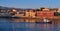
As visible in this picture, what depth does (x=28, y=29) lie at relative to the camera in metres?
3.44

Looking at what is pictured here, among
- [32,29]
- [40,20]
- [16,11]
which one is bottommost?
[32,29]

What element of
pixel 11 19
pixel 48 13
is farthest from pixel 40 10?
pixel 11 19

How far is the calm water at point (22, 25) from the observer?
10.2 ft

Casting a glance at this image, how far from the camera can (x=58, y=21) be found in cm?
312

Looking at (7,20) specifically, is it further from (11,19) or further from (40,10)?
(40,10)

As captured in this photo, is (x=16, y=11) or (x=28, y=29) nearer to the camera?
(x=16, y=11)

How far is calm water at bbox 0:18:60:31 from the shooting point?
312cm

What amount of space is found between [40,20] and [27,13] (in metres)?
0.29

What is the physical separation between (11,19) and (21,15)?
206 mm

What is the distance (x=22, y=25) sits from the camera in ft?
11.0

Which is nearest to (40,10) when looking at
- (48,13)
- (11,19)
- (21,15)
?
(48,13)

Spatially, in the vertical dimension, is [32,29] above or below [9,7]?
below

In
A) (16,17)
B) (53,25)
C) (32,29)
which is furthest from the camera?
(32,29)

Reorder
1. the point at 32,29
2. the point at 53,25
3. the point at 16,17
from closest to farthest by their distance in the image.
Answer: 1. the point at 16,17
2. the point at 53,25
3. the point at 32,29
